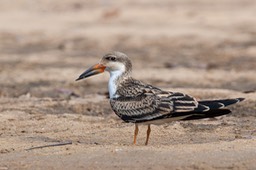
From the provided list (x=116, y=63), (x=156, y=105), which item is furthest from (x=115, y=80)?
(x=156, y=105)

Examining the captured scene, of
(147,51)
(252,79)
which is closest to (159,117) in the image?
(252,79)

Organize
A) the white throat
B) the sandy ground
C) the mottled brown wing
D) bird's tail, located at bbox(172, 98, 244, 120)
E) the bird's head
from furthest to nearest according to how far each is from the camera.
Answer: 1. the bird's head
2. the white throat
3. the mottled brown wing
4. bird's tail, located at bbox(172, 98, 244, 120)
5. the sandy ground

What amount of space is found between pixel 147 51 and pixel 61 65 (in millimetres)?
2907

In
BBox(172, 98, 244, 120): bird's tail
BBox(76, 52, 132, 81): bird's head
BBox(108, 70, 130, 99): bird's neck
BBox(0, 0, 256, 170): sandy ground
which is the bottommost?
BBox(0, 0, 256, 170): sandy ground

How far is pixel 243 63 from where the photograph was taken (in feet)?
54.3

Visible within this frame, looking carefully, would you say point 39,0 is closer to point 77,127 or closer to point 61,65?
point 61,65

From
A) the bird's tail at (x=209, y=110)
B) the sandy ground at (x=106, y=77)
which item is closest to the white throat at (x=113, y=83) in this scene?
the sandy ground at (x=106, y=77)

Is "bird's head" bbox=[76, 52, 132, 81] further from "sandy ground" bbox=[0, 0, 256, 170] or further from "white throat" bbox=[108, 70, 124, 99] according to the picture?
"sandy ground" bbox=[0, 0, 256, 170]

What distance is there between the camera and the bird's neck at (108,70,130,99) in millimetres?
8570

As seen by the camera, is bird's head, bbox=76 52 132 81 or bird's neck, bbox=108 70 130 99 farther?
bird's head, bbox=76 52 132 81

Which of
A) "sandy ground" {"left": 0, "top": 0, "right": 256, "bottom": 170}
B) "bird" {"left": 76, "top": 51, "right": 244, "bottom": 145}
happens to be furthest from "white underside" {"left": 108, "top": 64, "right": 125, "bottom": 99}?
"sandy ground" {"left": 0, "top": 0, "right": 256, "bottom": 170}

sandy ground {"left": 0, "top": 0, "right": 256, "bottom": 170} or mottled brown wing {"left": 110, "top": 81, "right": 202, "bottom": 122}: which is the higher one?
mottled brown wing {"left": 110, "top": 81, "right": 202, "bottom": 122}

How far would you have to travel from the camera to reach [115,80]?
863 centimetres

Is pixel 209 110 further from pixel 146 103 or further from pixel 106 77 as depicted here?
pixel 106 77
